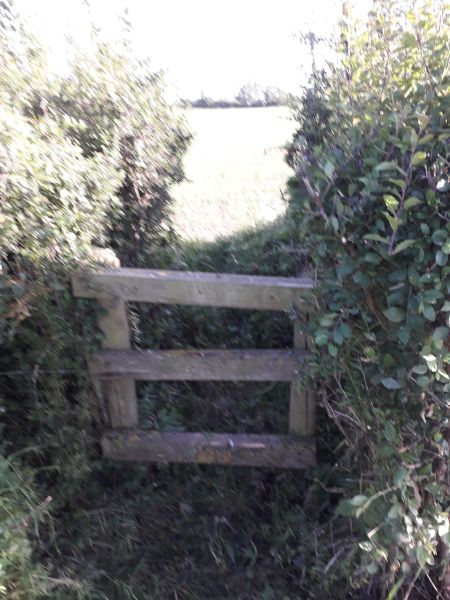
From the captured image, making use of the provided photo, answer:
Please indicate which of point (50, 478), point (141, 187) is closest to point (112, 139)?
point (141, 187)

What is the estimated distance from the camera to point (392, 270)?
1.98m

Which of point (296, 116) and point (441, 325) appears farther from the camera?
point (296, 116)

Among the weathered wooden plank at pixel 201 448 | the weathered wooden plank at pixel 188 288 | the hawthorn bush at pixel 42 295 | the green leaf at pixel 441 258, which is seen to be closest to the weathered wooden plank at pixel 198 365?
the hawthorn bush at pixel 42 295

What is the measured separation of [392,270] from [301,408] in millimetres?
1425

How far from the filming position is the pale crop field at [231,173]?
24.2 ft

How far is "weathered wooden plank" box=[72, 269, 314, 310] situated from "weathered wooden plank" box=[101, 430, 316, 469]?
0.90 meters

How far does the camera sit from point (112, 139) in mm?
4043

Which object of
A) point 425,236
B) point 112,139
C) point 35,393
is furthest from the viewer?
point 112,139

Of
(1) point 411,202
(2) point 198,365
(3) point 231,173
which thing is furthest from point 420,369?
(3) point 231,173

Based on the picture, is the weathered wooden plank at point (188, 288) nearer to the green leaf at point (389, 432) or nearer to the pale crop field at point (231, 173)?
the green leaf at point (389, 432)

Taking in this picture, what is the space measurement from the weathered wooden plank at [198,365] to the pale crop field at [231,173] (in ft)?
9.87

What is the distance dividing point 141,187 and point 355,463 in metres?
2.91

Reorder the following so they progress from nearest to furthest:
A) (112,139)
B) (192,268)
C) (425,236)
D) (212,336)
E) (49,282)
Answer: (425,236) → (49,282) → (112,139) → (212,336) → (192,268)

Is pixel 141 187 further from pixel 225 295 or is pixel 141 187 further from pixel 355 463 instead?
pixel 355 463
